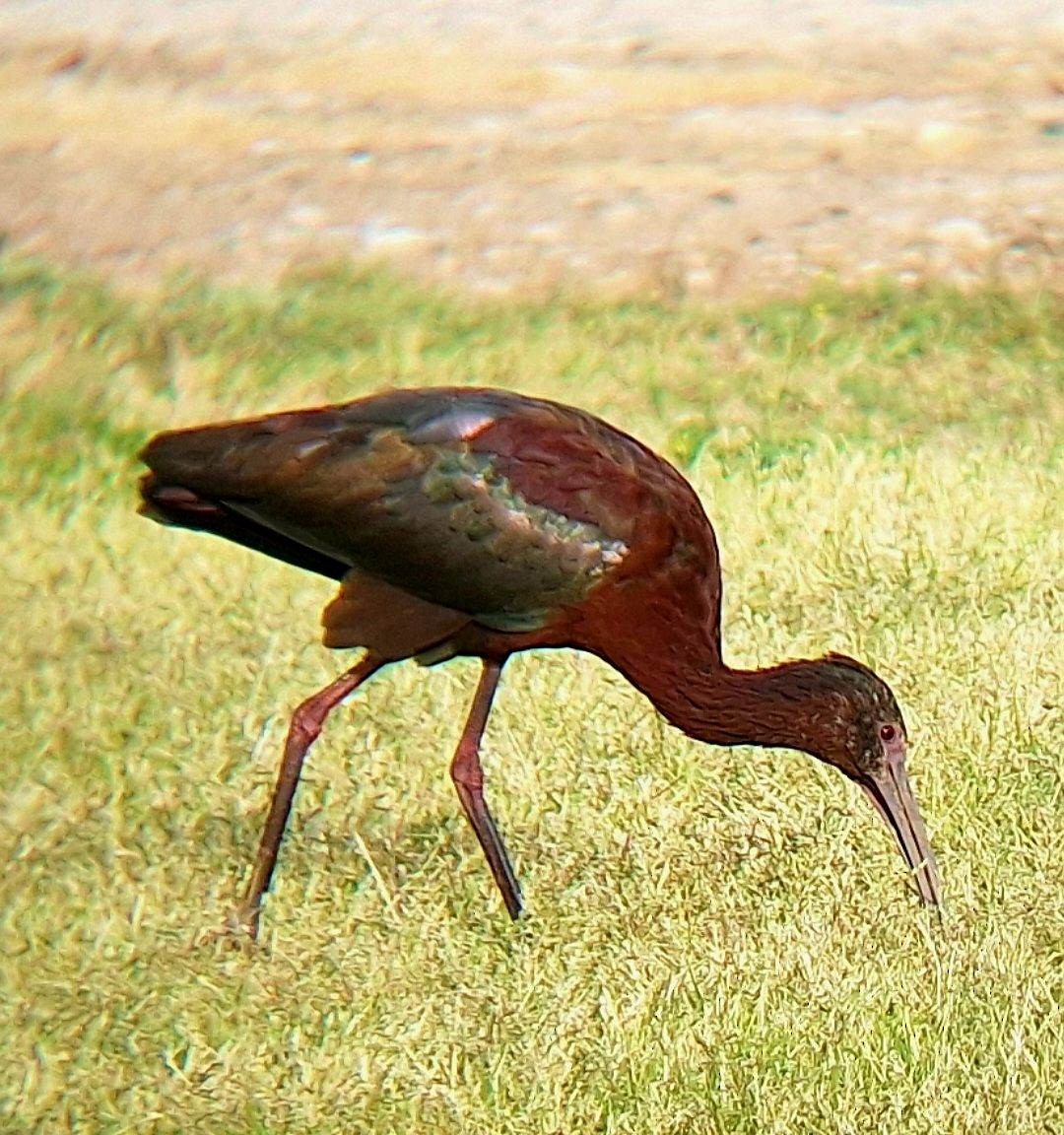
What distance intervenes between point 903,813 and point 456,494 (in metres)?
0.94

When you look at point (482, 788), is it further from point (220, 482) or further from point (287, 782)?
point (220, 482)

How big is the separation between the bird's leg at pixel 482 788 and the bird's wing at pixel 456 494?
0.93 feet

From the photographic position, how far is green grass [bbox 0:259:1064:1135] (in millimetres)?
3658

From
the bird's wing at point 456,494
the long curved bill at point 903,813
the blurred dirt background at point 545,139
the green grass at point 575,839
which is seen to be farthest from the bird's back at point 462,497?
the blurred dirt background at point 545,139

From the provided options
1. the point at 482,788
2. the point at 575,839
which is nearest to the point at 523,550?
the point at 482,788

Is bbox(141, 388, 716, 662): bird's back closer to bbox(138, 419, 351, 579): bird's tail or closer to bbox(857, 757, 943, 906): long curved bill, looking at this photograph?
bbox(138, 419, 351, 579): bird's tail

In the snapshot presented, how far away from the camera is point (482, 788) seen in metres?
4.21

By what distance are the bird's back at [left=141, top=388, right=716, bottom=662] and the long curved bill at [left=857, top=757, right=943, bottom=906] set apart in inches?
18.3

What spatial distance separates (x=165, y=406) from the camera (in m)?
6.87

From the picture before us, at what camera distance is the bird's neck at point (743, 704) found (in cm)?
387

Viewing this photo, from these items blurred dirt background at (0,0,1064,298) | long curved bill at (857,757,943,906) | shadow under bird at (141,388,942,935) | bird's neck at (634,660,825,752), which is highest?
shadow under bird at (141,388,942,935)

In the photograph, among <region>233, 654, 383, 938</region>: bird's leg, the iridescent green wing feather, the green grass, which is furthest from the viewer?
<region>233, 654, 383, 938</region>: bird's leg

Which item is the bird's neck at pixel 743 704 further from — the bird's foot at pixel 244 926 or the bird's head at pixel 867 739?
the bird's foot at pixel 244 926

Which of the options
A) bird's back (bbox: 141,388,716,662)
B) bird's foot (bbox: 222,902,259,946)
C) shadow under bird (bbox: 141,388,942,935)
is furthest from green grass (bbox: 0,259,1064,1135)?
bird's back (bbox: 141,388,716,662)
